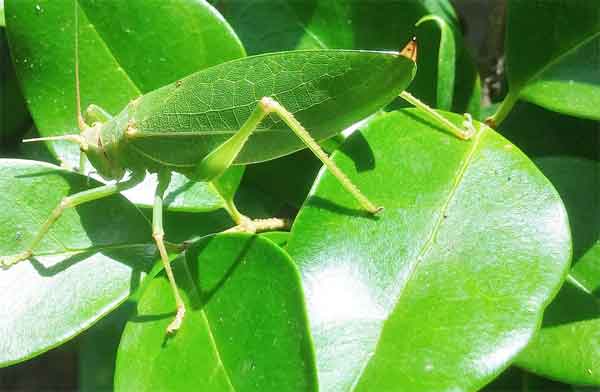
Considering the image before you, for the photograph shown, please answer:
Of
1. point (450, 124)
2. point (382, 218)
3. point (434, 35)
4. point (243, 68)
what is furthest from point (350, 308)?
point (434, 35)

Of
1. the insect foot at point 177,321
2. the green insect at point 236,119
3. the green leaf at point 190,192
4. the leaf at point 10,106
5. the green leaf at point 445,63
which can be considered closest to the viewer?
the insect foot at point 177,321

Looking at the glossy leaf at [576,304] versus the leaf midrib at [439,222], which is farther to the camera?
the glossy leaf at [576,304]

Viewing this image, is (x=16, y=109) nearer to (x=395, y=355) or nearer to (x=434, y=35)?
(x=434, y=35)

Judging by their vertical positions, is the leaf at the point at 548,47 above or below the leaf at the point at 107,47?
below

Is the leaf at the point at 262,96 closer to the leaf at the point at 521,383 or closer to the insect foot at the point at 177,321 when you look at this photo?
the insect foot at the point at 177,321

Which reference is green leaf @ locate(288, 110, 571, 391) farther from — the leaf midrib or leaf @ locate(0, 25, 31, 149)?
leaf @ locate(0, 25, 31, 149)

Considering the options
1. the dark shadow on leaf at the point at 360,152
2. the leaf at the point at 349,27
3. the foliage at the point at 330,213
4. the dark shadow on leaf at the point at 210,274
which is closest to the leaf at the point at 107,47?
the foliage at the point at 330,213
